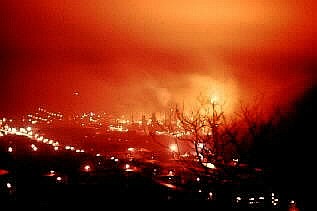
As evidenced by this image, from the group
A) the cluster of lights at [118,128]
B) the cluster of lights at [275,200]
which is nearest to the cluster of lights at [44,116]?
the cluster of lights at [118,128]

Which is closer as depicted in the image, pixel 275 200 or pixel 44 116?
pixel 275 200

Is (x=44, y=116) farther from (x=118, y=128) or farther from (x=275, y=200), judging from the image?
(x=275, y=200)

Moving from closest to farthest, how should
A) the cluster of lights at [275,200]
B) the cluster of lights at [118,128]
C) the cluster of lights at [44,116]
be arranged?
the cluster of lights at [275,200], the cluster of lights at [118,128], the cluster of lights at [44,116]

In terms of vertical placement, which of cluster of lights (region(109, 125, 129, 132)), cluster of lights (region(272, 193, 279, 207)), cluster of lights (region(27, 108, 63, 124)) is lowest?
cluster of lights (region(272, 193, 279, 207))

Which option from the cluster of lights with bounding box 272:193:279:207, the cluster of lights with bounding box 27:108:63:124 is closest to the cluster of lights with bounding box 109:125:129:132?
the cluster of lights with bounding box 27:108:63:124

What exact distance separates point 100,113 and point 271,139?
58714 millimetres

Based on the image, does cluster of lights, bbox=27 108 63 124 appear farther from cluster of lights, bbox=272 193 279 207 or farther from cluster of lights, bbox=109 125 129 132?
cluster of lights, bbox=272 193 279 207

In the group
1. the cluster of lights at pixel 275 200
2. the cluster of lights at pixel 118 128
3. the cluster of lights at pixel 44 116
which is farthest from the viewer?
the cluster of lights at pixel 44 116

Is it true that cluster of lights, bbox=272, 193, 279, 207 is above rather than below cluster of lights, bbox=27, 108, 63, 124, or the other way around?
below

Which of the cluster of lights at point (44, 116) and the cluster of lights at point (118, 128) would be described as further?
the cluster of lights at point (44, 116)

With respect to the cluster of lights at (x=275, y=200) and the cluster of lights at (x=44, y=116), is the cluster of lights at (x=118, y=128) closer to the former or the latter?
the cluster of lights at (x=44, y=116)

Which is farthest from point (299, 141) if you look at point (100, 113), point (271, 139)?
point (100, 113)

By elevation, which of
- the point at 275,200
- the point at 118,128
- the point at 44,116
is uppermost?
the point at 44,116

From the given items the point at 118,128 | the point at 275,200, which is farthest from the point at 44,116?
the point at 275,200
